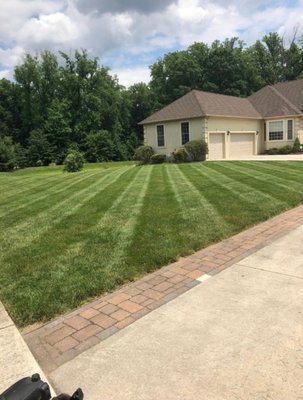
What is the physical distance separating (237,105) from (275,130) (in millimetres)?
3926

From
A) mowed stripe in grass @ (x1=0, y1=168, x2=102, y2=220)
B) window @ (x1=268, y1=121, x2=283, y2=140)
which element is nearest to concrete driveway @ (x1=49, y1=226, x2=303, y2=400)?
mowed stripe in grass @ (x1=0, y1=168, x2=102, y2=220)

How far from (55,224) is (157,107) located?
43.5 metres

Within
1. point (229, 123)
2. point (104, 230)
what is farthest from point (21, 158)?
point (104, 230)

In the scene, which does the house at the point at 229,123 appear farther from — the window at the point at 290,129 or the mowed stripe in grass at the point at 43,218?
the mowed stripe in grass at the point at 43,218

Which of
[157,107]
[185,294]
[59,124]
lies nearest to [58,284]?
[185,294]

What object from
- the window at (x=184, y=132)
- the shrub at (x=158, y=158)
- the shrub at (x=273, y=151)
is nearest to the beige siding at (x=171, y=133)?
the window at (x=184, y=132)

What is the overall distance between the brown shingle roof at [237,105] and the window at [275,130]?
77 cm

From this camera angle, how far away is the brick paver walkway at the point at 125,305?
118 inches

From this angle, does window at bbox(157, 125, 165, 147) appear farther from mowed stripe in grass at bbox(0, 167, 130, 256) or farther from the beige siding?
mowed stripe in grass at bbox(0, 167, 130, 256)

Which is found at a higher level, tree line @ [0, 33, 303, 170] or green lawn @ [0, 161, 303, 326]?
tree line @ [0, 33, 303, 170]

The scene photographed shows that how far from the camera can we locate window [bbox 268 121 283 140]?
102 feet

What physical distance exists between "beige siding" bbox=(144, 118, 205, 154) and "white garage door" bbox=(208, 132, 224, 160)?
113cm

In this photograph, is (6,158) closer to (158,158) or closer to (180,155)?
(158,158)

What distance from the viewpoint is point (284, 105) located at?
31344 mm
